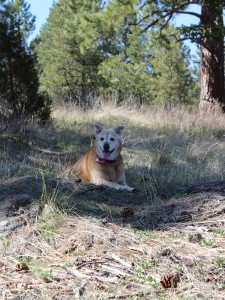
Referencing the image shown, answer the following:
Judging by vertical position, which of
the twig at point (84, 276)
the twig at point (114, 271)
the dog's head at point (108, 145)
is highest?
the dog's head at point (108, 145)

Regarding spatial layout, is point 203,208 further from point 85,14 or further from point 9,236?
point 85,14

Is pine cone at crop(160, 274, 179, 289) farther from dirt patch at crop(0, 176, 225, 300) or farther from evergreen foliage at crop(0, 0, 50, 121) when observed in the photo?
evergreen foliage at crop(0, 0, 50, 121)

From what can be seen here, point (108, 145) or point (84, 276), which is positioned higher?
point (108, 145)

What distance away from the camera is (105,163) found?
651 centimetres

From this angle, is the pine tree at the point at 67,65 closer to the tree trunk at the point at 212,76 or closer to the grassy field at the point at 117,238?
the tree trunk at the point at 212,76

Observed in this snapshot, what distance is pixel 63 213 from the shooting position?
4059mm

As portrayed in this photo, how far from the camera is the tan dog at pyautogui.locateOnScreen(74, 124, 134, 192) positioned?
6445 millimetres

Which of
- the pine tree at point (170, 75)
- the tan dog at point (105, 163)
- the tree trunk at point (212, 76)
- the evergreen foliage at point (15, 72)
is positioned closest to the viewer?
the tan dog at point (105, 163)

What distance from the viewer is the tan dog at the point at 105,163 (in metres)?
6.45

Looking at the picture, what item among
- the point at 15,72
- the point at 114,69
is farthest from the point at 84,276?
the point at 114,69

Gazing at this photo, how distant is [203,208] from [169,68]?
78.7 ft

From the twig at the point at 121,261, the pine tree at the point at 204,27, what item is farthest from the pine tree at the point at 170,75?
the twig at the point at 121,261

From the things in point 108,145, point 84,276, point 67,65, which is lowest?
point 84,276

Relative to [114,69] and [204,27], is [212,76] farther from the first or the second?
[114,69]
